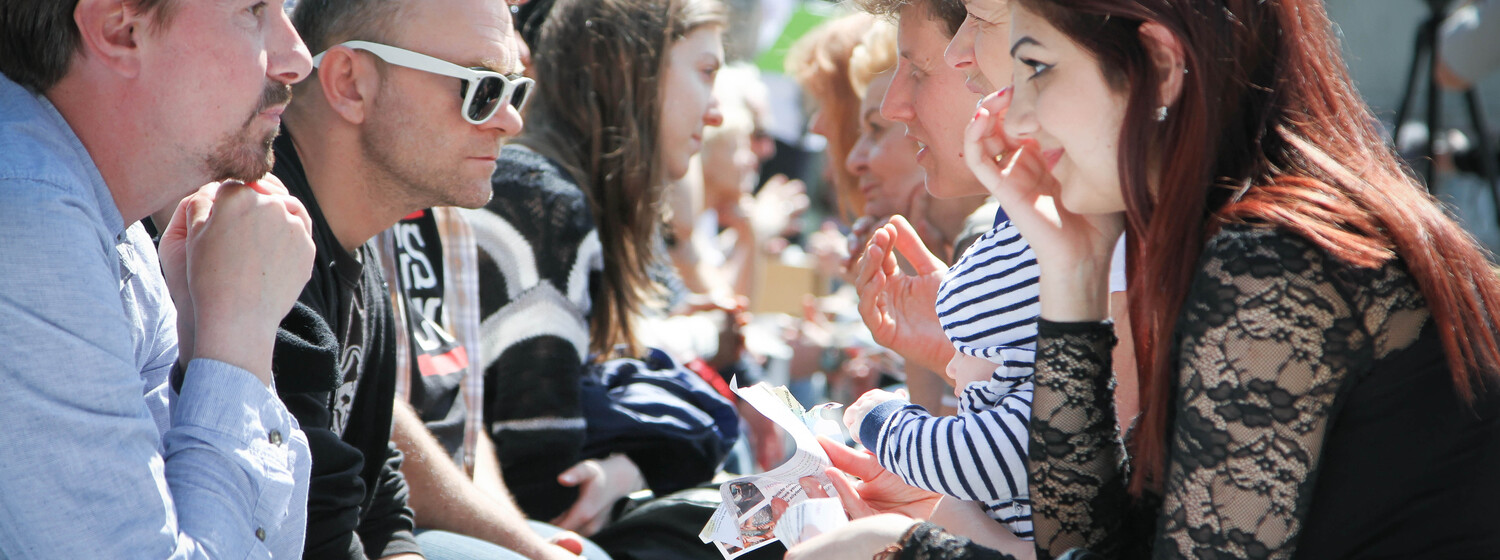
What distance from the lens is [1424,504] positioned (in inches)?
50.9

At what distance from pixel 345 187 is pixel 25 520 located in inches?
43.3

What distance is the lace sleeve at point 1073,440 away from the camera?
150cm

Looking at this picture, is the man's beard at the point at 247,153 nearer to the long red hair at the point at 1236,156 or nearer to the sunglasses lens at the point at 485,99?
the sunglasses lens at the point at 485,99

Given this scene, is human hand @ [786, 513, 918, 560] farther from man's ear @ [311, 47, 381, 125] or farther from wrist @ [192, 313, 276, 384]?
man's ear @ [311, 47, 381, 125]

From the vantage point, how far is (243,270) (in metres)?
1.55

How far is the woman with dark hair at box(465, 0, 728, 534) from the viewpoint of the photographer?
2.92 m

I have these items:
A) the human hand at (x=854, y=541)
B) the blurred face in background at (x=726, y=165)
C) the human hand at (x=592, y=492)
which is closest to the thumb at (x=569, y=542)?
the human hand at (x=592, y=492)

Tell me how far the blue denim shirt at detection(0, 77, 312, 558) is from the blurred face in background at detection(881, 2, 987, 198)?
147cm

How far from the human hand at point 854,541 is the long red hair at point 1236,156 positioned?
37cm

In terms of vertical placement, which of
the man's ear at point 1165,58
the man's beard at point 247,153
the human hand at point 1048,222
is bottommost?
the man's beard at point 247,153

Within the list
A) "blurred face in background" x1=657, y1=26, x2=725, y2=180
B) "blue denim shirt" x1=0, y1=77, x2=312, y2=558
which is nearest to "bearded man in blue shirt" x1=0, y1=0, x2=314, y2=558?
"blue denim shirt" x1=0, y1=77, x2=312, y2=558

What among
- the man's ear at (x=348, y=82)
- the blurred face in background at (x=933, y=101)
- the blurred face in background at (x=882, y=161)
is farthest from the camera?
the blurred face in background at (x=882, y=161)

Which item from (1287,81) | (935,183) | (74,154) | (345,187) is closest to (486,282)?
(345,187)

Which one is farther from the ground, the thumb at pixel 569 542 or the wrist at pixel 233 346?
the wrist at pixel 233 346
